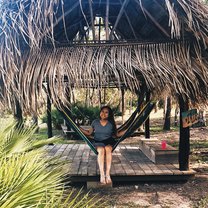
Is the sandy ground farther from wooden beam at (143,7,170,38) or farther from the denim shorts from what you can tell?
wooden beam at (143,7,170,38)

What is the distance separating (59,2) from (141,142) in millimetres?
3050

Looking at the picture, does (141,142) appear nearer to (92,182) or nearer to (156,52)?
(92,182)

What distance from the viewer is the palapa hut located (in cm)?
359

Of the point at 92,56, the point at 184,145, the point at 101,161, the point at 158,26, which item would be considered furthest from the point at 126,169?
the point at 158,26

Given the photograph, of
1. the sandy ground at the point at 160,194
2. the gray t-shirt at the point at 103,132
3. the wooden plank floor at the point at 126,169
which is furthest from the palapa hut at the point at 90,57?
the sandy ground at the point at 160,194

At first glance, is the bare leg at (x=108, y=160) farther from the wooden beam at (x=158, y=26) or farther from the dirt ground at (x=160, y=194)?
the wooden beam at (x=158, y=26)

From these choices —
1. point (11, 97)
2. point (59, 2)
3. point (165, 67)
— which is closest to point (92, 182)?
point (11, 97)

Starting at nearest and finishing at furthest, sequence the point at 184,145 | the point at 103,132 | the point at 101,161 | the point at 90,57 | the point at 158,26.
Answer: the point at 90,57 → the point at 101,161 → the point at 158,26 → the point at 184,145 → the point at 103,132

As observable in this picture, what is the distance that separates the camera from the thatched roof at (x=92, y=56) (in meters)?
3.59

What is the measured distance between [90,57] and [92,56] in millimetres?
36

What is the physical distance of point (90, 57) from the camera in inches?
147

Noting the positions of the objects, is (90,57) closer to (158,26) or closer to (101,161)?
(158,26)

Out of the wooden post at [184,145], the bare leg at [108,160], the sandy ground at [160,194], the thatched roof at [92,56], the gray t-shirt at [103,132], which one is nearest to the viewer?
the sandy ground at [160,194]

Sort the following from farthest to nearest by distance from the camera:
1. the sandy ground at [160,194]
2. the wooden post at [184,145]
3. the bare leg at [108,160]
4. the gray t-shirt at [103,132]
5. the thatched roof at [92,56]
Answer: the gray t-shirt at [103,132]
the wooden post at [184,145]
the bare leg at [108,160]
the thatched roof at [92,56]
the sandy ground at [160,194]
